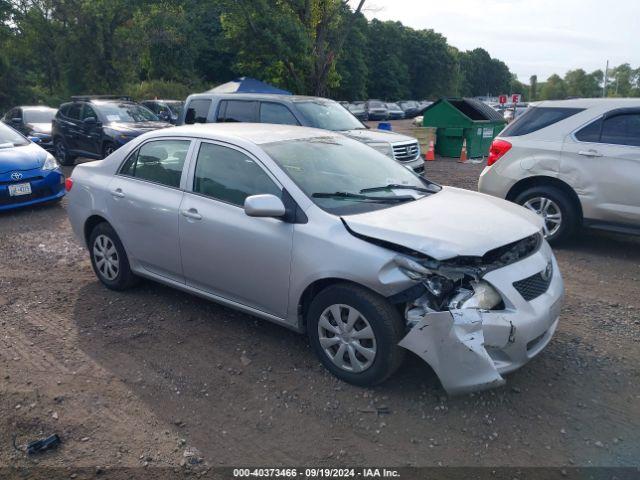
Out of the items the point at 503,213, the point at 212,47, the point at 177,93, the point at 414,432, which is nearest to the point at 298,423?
the point at 414,432

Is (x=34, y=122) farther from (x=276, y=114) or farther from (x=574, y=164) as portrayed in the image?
(x=574, y=164)

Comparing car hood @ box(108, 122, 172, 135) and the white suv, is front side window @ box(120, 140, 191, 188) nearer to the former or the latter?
the white suv

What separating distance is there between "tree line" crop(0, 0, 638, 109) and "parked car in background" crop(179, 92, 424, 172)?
26.7 ft

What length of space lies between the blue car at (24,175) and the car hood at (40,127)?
660 cm

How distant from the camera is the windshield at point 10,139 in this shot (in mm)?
8859

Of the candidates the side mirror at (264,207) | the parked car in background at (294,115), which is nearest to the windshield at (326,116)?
the parked car in background at (294,115)

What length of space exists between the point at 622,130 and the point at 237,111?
620cm

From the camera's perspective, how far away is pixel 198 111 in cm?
1030

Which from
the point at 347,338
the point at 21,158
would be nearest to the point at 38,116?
the point at 21,158

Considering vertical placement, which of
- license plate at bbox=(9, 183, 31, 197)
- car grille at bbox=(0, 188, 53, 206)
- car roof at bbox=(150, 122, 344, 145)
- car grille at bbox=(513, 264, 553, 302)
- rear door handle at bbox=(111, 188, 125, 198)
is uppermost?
car roof at bbox=(150, 122, 344, 145)

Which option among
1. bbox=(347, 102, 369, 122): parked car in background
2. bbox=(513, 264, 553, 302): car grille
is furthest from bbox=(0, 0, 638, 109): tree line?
bbox=(513, 264, 553, 302): car grille

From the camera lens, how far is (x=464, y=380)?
3.10 metres

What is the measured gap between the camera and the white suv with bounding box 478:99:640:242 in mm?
5969

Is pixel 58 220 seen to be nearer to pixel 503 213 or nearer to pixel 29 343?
A: pixel 29 343
